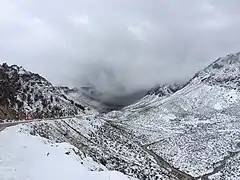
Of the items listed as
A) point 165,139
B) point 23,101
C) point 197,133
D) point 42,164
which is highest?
point 23,101

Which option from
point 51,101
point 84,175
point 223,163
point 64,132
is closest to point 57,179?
point 84,175

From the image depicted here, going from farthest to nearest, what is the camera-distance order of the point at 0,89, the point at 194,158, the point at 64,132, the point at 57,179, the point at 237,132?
the point at 237,132 < the point at 194,158 < the point at 0,89 < the point at 64,132 < the point at 57,179

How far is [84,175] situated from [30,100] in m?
79.2

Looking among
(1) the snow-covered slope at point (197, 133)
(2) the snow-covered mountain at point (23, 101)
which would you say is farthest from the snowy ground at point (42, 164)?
(1) the snow-covered slope at point (197, 133)

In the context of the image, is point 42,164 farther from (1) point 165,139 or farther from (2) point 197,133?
(2) point 197,133

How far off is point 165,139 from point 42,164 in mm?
95387

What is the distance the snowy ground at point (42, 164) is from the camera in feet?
71.8

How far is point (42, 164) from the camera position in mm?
24438

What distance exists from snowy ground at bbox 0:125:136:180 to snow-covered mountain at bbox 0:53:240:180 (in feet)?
43.2

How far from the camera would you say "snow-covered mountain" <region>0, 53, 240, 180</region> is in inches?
2290

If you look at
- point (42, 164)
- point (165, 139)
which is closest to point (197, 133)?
point (165, 139)

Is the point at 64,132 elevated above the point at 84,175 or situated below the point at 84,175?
above

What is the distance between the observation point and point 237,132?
12412cm

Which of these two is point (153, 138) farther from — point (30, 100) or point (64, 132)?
point (64, 132)
